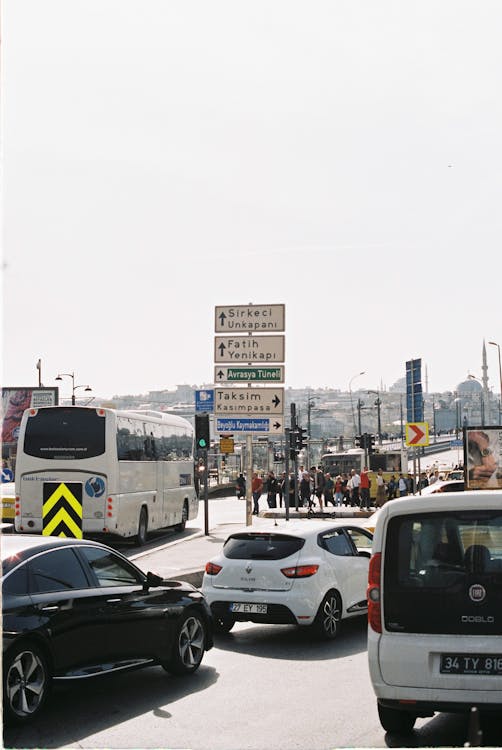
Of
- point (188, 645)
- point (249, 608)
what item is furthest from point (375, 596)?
point (249, 608)

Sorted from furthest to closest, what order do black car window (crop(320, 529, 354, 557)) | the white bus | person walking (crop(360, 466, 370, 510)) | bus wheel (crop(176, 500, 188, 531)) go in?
1. person walking (crop(360, 466, 370, 510))
2. bus wheel (crop(176, 500, 188, 531))
3. the white bus
4. black car window (crop(320, 529, 354, 557))

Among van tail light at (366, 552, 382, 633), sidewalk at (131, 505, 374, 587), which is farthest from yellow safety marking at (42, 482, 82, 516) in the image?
van tail light at (366, 552, 382, 633)

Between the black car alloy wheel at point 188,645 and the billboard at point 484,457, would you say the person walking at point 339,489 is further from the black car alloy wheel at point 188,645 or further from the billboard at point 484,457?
the black car alloy wheel at point 188,645

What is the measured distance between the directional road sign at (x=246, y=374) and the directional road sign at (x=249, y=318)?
998 mm

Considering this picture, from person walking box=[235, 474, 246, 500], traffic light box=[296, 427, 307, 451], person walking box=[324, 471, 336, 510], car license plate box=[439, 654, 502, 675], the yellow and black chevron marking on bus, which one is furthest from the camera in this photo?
person walking box=[235, 474, 246, 500]

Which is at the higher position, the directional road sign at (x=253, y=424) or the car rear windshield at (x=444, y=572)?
the directional road sign at (x=253, y=424)

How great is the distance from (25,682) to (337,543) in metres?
5.57

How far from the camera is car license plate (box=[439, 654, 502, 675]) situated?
6.66 metres

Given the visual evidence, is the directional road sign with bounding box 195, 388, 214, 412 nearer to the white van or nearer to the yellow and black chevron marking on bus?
the yellow and black chevron marking on bus

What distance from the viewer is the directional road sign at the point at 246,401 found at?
27969 millimetres

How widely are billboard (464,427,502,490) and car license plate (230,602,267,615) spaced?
49.7 ft

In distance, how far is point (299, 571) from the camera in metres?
11.6

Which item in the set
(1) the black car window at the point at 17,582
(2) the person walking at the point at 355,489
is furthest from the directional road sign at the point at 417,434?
(1) the black car window at the point at 17,582

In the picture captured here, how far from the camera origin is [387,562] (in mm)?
7098
